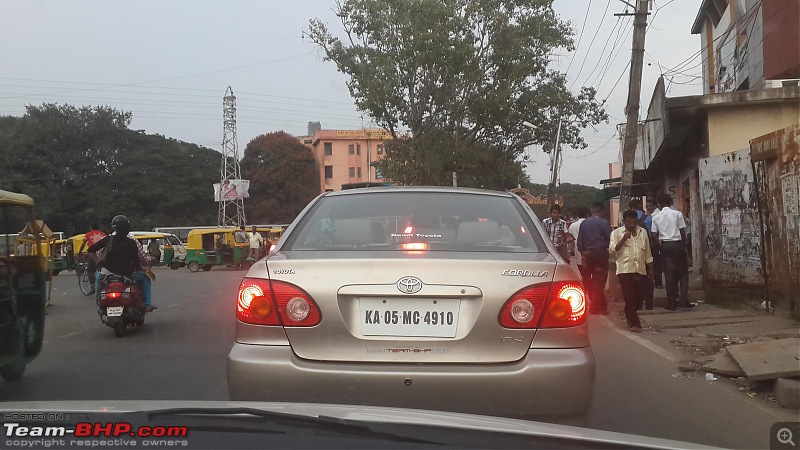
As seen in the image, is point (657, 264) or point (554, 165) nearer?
point (657, 264)

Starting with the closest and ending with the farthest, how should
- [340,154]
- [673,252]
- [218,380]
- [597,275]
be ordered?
1. [218,380]
2. [673,252]
3. [597,275]
4. [340,154]

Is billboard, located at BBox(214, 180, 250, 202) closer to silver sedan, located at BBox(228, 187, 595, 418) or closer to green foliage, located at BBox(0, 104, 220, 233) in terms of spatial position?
green foliage, located at BBox(0, 104, 220, 233)

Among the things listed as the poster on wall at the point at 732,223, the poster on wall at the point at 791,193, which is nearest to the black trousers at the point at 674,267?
the poster on wall at the point at 732,223

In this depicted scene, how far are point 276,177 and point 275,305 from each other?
5899 centimetres

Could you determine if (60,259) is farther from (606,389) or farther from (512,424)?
(512,424)

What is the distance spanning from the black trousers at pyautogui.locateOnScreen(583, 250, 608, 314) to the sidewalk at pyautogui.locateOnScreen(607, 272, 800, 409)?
23 cm

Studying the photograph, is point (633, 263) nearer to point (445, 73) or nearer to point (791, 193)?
point (791, 193)

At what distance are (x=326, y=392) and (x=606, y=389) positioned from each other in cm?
314

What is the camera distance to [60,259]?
32.7 m

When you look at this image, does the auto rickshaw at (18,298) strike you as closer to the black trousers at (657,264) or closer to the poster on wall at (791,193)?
the poster on wall at (791,193)

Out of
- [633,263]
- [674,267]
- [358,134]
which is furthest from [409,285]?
[358,134]

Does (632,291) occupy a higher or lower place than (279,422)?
lower

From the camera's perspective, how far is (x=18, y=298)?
5.68m

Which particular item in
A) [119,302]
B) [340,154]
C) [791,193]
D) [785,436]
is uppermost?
[340,154]
